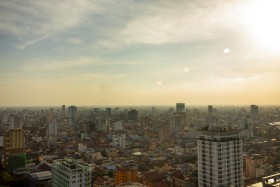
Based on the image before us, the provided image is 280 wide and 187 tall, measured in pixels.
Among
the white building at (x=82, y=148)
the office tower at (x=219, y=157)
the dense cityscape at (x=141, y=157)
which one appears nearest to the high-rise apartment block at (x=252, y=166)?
the dense cityscape at (x=141, y=157)

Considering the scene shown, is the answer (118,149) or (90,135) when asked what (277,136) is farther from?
(90,135)

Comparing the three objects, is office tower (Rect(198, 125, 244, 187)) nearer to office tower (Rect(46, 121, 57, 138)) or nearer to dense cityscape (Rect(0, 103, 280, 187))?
dense cityscape (Rect(0, 103, 280, 187))

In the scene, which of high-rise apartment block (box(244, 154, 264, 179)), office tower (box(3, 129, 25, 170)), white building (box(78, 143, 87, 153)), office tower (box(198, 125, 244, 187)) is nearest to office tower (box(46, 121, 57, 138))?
white building (box(78, 143, 87, 153))

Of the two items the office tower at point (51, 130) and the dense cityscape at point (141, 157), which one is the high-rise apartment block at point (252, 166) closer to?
the dense cityscape at point (141, 157)

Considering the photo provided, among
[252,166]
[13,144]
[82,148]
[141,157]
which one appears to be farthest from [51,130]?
[252,166]

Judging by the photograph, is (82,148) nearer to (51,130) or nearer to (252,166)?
(51,130)

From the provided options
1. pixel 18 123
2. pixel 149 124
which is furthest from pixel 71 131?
pixel 149 124
